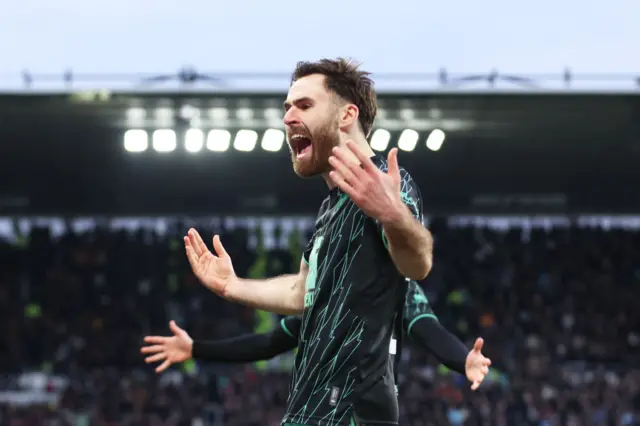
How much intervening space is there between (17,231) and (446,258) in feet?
28.1

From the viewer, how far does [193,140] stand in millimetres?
15578

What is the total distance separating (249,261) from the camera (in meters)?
18.9

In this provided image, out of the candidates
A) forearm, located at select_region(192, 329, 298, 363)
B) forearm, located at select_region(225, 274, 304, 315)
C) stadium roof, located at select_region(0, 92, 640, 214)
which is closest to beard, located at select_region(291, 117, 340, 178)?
forearm, located at select_region(225, 274, 304, 315)

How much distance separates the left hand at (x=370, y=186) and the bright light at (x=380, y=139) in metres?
12.6

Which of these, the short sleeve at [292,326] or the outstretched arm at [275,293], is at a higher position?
the outstretched arm at [275,293]

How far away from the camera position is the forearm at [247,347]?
458 centimetres

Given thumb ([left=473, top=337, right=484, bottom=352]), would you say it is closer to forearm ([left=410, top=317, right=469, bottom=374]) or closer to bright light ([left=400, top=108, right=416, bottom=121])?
forearm ([left=410, top=317, right=469, bottom=374])

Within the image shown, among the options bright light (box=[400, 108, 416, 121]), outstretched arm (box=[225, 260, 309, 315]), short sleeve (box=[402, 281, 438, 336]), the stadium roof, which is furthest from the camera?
bright light (box=[400, 108, 416, 121])

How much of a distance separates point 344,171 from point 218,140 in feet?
43.3

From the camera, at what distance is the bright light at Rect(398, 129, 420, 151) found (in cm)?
1546

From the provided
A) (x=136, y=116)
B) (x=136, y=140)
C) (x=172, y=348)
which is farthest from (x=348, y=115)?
(x=136, y=140)

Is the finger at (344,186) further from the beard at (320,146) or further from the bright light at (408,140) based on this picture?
the bright light at (408,140)

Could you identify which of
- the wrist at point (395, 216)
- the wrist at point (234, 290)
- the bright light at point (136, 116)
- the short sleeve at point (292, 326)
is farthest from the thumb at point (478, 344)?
the bright light at point (136, 116)

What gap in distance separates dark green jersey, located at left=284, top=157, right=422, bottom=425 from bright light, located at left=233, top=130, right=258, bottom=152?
12.7 m
